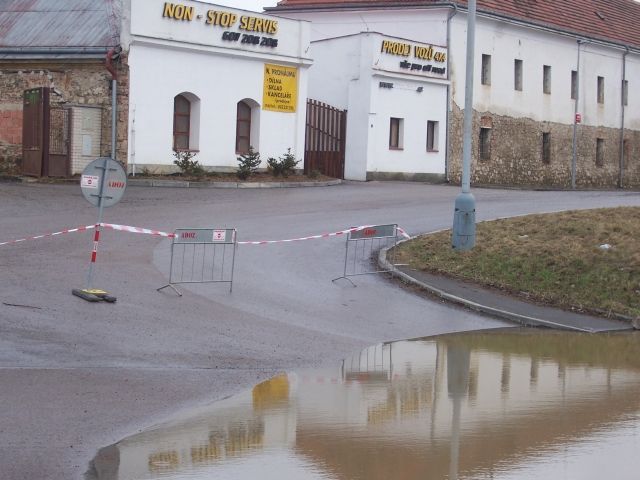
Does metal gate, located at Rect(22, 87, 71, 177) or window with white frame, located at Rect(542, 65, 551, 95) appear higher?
window with white frame, located at Rect(542, 65, 551, 95)

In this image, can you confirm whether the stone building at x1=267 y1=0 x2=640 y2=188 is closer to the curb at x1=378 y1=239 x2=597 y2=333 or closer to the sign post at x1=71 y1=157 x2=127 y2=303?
the curb at x1=378 y1=239 x2=597 y2=333

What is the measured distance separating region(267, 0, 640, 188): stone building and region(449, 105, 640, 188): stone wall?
54 mm

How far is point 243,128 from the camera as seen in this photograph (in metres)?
33.8

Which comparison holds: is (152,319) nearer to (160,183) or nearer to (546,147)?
(160,183)

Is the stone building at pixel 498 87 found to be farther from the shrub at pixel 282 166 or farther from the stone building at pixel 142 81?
the shrub at pixel 282 166

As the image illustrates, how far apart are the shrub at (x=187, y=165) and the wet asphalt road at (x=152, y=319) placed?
556cm

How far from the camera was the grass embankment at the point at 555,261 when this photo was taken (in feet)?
56.2

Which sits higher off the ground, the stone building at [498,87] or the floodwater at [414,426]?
the stone building at [498,87]

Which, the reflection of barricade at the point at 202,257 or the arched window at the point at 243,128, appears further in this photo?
the arched window at the point at 243,128

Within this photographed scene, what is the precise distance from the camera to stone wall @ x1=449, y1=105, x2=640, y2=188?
42.6m

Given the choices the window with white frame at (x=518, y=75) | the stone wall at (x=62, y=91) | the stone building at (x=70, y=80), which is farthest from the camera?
the window with white frame at (x=518, y=75)

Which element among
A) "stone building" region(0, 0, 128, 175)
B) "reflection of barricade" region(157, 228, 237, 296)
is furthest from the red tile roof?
"reflection of barricade" region(157, 228, 237, 296)

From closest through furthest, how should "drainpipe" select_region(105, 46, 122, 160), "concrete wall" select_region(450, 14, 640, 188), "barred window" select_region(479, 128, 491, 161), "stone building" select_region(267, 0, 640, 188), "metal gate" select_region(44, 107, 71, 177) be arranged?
1. "metal gate" select_region(44, 107, 71, 177)
2. "drainpipe" select_region(105, 46, 122, 160)
3. "stone building" select_region(267, 0, 640, 188)
4. "concrete wall" select_region(450, 14, 640, 188)
5. "barred window" select_region(479, 128, 491, 161)

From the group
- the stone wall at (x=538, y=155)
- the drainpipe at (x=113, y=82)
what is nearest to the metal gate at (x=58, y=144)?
the drainpipe at (x=113, y=82)
